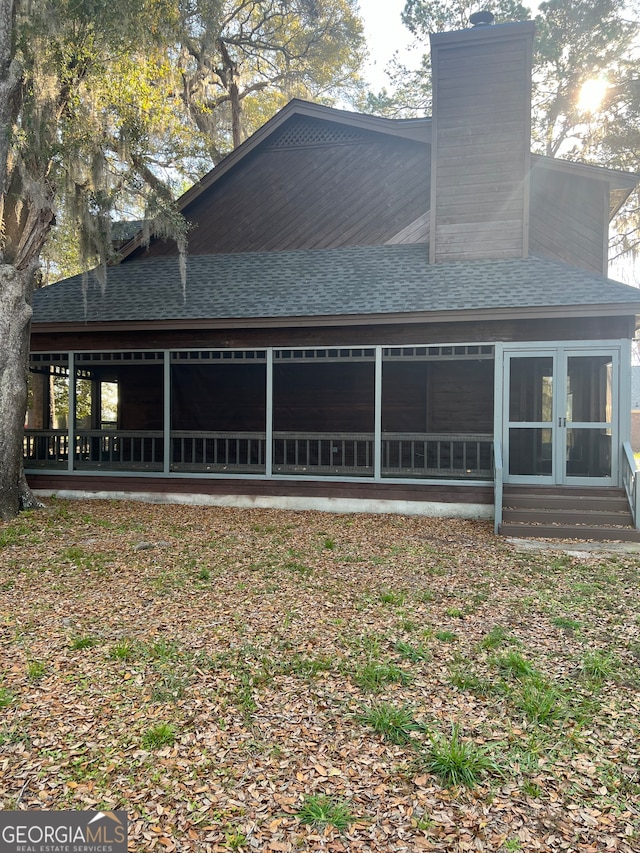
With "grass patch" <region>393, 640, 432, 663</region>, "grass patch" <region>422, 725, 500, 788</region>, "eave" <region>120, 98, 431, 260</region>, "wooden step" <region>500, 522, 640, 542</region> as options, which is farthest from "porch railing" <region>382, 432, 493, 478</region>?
"grass patch" <region>422, 725, 500, 788</region>

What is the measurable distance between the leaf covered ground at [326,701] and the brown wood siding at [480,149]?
21.1 ft

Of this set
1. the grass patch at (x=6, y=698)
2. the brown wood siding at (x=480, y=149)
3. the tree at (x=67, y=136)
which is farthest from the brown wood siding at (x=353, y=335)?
the grass patch at (x=6, y=698)

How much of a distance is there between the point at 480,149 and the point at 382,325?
13.7 feet

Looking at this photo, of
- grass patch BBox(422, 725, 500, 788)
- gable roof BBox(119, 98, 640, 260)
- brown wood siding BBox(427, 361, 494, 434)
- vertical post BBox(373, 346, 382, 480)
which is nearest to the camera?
grass patch BBox(422, 725, 500, 788)

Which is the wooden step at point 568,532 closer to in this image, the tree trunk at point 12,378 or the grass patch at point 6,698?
the grass patch at point 6,698

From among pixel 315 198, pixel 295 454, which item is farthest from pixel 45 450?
pixel 315 198

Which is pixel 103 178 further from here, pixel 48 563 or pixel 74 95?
pixel 48 563

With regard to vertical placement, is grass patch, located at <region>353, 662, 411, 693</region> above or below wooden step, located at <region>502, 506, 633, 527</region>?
below

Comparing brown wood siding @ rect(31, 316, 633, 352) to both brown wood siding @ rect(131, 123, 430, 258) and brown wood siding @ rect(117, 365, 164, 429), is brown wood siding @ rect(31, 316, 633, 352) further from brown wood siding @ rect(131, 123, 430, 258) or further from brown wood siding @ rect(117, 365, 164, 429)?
brown wood siding @ rect(131, 123, 430, 258)

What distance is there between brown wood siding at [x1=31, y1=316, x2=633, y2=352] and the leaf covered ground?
3.75 meters

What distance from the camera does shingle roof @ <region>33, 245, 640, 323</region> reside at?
8640 millimetres

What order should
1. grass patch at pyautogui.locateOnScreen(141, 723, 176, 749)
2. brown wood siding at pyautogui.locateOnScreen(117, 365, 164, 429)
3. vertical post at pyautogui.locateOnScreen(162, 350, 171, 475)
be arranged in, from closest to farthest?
grass patch at pyautogui.locateOnScreen(141, 723, 176, 749), vertical post at pyautogui.locateOnScreen(162, 350, 171, 475), brown wood siding at pyautogui.locateOnScreen(117, 365, 164, 429)

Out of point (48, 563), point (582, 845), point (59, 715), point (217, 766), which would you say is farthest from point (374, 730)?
point (48, 563)

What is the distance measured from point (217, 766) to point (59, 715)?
1050 mm
